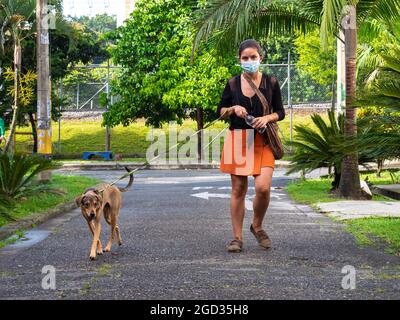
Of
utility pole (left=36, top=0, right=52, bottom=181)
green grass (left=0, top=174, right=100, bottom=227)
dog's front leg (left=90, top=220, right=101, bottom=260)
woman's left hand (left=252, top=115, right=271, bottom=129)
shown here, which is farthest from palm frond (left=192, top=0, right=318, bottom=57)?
dog's front leg (left=90, top=220, right=101, bottom=260)

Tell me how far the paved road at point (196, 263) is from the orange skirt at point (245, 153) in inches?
32.9

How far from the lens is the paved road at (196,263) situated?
6711mm

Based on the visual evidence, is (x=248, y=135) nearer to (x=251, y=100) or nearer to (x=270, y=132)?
Answer: (x=270, y=132)

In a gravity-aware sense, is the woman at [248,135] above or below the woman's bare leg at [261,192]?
above

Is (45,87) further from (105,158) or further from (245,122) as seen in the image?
(105,158)

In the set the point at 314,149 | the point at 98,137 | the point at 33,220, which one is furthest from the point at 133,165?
the point at 33,220

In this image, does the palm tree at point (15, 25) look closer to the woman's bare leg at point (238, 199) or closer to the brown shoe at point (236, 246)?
the woman's bare leg at point (238, 199)

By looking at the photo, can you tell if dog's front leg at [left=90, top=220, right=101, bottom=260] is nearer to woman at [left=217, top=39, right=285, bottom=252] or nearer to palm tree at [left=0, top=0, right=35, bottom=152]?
woman at [left=217, top=39, right=285, bottom=252]

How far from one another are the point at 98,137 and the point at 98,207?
3865 cm

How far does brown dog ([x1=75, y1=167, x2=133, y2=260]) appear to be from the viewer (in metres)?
8.80

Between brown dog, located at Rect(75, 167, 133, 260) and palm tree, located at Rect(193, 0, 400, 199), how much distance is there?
Answer: 24.2ft

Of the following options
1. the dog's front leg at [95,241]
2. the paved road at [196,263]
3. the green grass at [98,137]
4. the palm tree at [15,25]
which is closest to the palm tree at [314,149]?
the paved road at [196,263]
